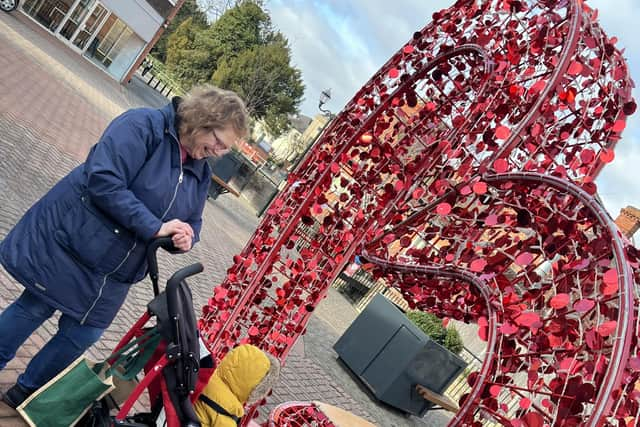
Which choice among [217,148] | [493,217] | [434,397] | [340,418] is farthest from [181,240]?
[434,397]

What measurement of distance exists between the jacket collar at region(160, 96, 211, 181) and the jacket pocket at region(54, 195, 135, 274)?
0.48m

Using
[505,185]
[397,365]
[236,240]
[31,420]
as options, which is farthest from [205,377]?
[236,240]

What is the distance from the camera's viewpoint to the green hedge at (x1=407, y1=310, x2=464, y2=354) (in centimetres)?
941

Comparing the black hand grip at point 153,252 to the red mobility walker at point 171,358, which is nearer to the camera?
the red mobility walker at point 171,358

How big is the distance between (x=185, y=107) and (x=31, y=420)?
171cm

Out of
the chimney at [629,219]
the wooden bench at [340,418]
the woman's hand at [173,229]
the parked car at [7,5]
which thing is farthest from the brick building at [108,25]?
the woman's hand at [173,229]

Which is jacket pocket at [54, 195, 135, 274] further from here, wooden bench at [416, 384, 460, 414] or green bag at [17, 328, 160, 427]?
wooden bench at [416, 384, 460, 414]

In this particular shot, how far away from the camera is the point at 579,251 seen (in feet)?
6.29

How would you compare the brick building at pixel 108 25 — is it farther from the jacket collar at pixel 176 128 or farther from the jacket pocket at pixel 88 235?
the jacket pocket at pixel 88 235

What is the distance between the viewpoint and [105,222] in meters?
2.34

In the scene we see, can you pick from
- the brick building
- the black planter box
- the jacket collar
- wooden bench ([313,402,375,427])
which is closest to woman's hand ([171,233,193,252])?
the jacket collar

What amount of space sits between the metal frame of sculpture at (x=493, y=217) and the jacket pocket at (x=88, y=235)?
1317mm

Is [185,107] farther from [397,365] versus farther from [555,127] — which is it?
[397,365]

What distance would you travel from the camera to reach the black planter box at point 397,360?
802cm
